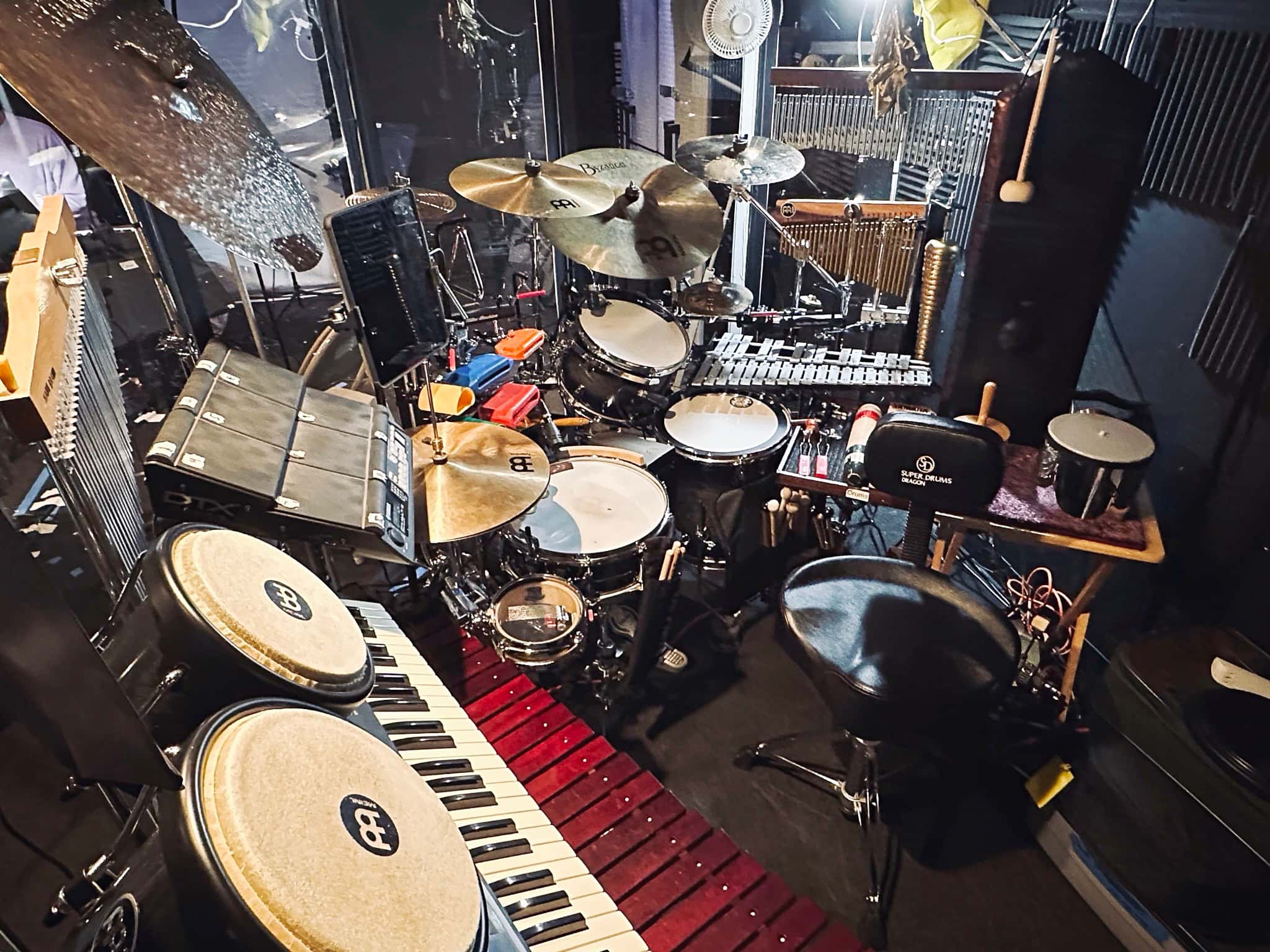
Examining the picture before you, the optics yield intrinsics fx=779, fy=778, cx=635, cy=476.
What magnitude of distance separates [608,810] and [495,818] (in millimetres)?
393

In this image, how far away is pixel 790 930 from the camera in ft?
7.02

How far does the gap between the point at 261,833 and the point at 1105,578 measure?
2991 mm

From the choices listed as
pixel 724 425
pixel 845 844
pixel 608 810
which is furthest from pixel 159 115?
pixel 845 844

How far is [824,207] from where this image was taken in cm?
424

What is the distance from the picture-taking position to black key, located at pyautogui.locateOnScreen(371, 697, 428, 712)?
230 centimetres

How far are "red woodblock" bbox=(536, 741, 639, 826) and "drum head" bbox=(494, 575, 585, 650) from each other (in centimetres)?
57

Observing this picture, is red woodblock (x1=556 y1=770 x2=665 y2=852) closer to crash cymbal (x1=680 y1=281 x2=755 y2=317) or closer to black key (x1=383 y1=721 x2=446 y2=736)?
black key (x1=383 y1=721 x2=446 y2=736)

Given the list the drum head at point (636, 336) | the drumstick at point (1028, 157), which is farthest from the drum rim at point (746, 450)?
the drumstick at point (1028, 157)

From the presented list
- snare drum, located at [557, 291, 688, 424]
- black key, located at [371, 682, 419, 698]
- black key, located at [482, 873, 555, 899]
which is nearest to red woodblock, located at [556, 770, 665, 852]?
black key, located at [482, 873, 555, 899]

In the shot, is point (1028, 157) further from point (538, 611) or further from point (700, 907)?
point (700, 907)

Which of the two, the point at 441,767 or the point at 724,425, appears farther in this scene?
the point at 724,425

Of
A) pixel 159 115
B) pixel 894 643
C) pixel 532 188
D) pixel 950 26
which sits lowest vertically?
pixel 894 643

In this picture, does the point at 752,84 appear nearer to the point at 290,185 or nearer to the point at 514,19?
the point at 514,19

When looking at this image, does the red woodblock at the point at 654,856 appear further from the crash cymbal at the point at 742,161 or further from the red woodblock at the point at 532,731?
the crash cymbal at the point at 742,161
